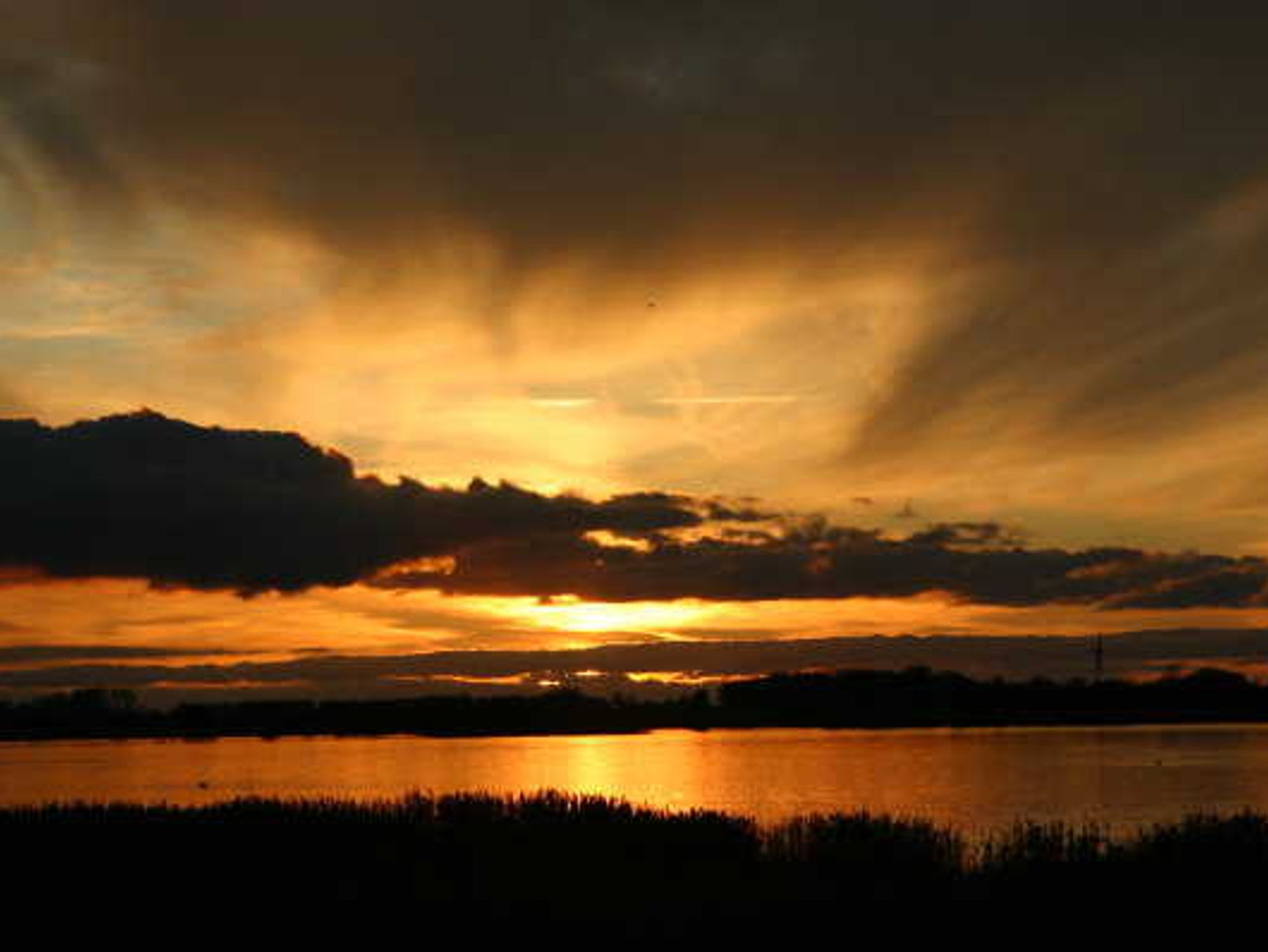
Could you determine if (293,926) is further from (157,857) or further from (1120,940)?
(1120,940)

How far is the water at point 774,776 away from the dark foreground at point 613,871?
22154 mm

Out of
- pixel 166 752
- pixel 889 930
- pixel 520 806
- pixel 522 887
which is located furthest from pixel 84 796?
pixel 166 752

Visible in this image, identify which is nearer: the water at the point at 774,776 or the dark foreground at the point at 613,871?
the dark foreground at the point at 613,871

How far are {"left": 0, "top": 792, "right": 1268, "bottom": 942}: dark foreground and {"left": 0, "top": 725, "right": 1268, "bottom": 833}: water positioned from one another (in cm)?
2215

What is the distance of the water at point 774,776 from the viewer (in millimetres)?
70188

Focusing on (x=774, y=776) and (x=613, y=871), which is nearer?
(x=613, y=871)

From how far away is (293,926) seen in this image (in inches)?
946

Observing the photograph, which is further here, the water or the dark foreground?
the water

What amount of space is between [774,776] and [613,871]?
243 feet

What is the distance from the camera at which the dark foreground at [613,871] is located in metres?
24.5

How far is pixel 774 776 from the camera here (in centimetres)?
10175

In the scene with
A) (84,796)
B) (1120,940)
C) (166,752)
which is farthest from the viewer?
(166,752)

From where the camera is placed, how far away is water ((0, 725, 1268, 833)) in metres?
70.2

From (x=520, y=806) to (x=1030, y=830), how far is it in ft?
48.5
